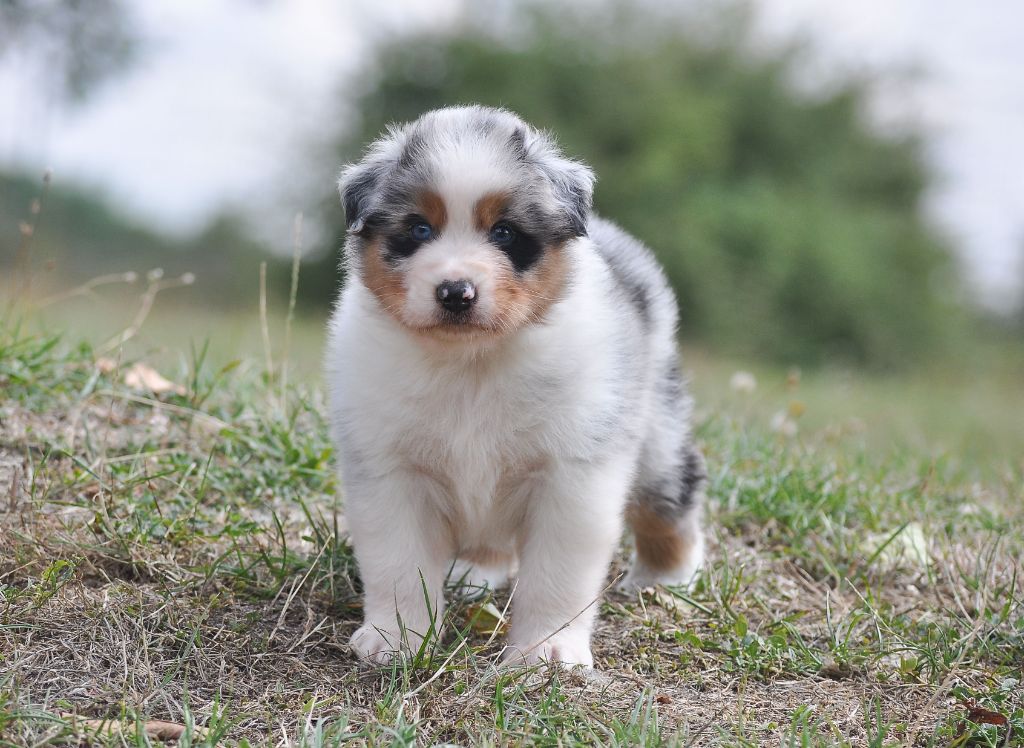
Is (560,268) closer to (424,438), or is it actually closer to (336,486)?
(424,438)

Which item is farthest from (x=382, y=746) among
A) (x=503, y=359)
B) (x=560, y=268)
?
(x=560, y=268)

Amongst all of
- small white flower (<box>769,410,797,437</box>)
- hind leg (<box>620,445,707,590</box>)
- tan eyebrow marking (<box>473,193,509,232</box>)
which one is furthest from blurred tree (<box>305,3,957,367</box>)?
tan eyebrow marking (<box>473,193,509,232</box>)

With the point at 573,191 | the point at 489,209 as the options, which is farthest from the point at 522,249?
the point at 573,191

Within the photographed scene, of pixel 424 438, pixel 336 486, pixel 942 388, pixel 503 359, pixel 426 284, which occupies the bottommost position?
pixel 942 388

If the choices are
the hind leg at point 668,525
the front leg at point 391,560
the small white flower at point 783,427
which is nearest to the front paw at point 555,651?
the front leg at point 391,560

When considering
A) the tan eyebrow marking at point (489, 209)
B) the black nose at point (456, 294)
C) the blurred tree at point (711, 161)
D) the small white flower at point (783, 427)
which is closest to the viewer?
the black nose at point (456, 294)

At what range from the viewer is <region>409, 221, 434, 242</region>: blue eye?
3152 mm

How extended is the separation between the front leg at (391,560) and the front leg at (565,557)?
31cm

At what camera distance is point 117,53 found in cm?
1645

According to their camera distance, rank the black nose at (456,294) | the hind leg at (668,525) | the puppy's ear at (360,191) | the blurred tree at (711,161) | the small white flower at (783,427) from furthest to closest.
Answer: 1. the blurred tree at (711,161)
2. the small white flower at (783,427)
3. the hind leg at (668,525)
4. the puppy's ear at (360,191)
5. the black nose at (456,294)

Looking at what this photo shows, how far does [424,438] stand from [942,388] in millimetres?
13313

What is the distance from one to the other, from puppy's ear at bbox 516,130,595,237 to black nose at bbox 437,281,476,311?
485mm

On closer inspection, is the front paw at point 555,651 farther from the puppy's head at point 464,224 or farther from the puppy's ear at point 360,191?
the puppy's ear at point 360,191

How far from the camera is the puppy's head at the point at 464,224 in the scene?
120 inches
